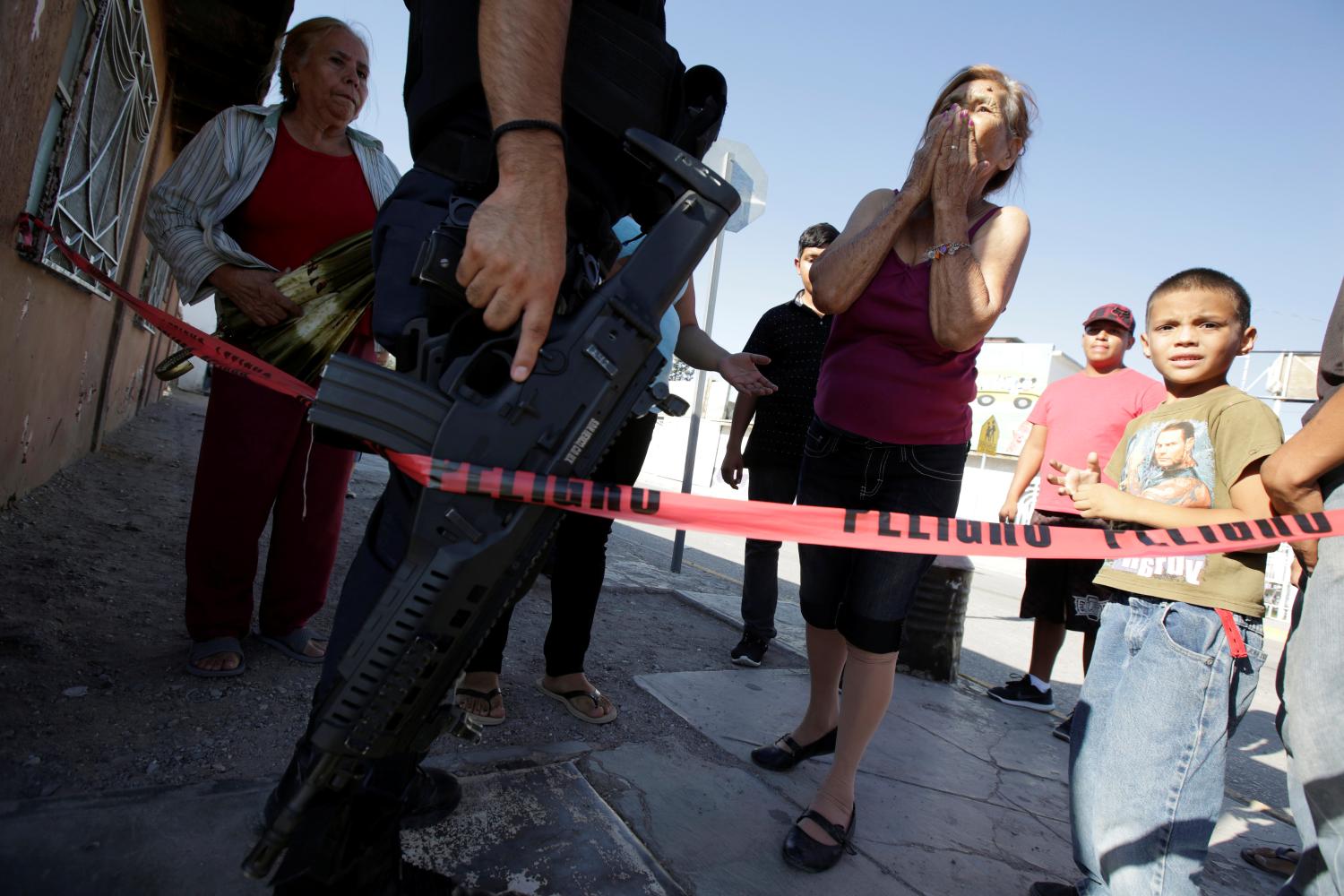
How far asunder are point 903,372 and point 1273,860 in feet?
6.04

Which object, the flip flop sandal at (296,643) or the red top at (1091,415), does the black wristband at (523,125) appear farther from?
the red top at (1091,415)

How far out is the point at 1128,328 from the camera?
11.0ft

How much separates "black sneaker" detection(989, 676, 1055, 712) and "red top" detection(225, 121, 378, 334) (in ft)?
10.6

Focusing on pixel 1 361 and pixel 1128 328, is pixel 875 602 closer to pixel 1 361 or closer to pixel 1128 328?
pixel 1128 328

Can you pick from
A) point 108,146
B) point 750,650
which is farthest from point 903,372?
point 108,146

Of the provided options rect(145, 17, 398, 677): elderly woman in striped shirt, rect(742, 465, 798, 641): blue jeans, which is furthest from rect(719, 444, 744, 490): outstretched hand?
rect(145, 17, 398, 677): elderly woman in striped shirt

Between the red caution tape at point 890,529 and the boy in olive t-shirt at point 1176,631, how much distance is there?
0.27 metres

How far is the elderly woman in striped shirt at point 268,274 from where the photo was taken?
6.91 ft

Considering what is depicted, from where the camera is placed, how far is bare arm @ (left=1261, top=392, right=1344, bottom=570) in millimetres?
1286

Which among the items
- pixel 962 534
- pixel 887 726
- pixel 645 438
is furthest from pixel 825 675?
pixel 962 534

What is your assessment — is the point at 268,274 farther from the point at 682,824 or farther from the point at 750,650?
the point at 750,650

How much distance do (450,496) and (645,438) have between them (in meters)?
1.21

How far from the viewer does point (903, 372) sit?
6.04 ft

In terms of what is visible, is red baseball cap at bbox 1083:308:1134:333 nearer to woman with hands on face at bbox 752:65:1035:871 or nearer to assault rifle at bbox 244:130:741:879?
woman with hands on face at bbox 752:65:1035:871
